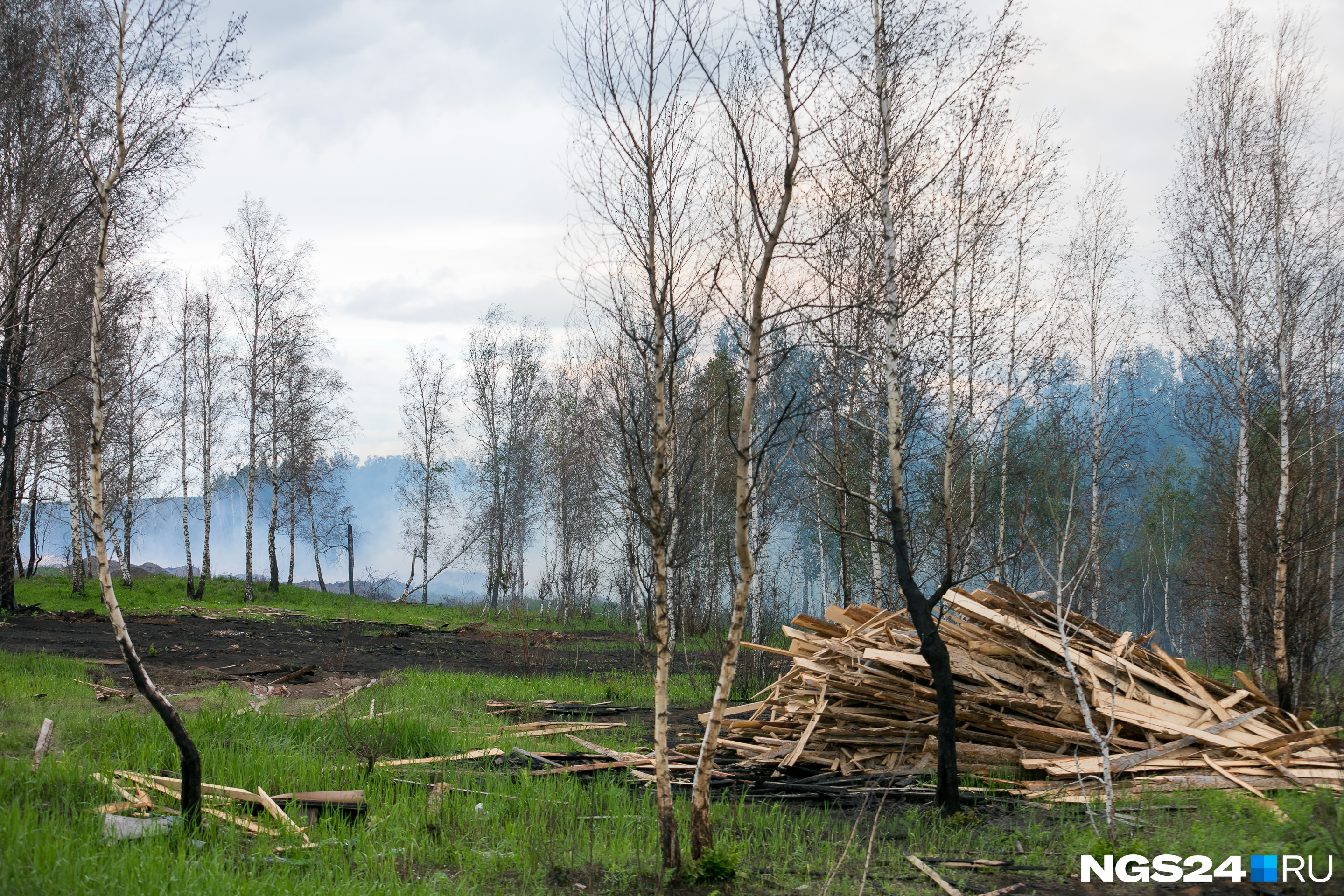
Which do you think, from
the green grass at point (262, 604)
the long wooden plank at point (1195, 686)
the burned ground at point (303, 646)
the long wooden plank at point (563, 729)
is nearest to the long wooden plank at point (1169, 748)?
the long wooden plank at point (1195, 686)

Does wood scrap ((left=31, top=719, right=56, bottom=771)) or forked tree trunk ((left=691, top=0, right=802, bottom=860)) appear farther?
wood scrap ((left=31, top=719, right=56, bottom=771))

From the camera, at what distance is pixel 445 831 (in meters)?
5.05

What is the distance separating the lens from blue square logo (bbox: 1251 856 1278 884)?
4.02 metres

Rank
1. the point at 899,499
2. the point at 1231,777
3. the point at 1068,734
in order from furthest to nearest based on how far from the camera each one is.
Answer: the point at 1068,734, the point at 1231,777, the point at 899,499

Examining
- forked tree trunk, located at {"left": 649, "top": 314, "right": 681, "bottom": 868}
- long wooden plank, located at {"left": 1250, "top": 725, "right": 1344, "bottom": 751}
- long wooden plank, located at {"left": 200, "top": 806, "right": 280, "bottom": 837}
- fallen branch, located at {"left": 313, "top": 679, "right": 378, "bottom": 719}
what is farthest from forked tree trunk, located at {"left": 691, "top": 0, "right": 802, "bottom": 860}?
long wooden plank, located at {"left": 1250, "top": 725, "right": 1344, "bottom": 751}

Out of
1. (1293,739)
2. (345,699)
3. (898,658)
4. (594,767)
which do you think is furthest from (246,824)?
(1293,739)

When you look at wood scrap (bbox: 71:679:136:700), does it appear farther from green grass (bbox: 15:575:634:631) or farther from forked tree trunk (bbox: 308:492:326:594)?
forked tree trunk (bbox: 308:492:326:594)

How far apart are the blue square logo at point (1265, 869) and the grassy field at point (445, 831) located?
0.22 meters

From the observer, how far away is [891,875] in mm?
4398

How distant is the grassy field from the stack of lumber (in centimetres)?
85

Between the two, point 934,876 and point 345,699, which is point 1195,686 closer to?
point 934,876

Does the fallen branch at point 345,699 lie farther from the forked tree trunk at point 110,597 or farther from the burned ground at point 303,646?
the forked tree trunk at point 110,597

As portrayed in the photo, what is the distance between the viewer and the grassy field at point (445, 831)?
12.5 ft

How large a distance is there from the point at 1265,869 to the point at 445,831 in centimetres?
504
